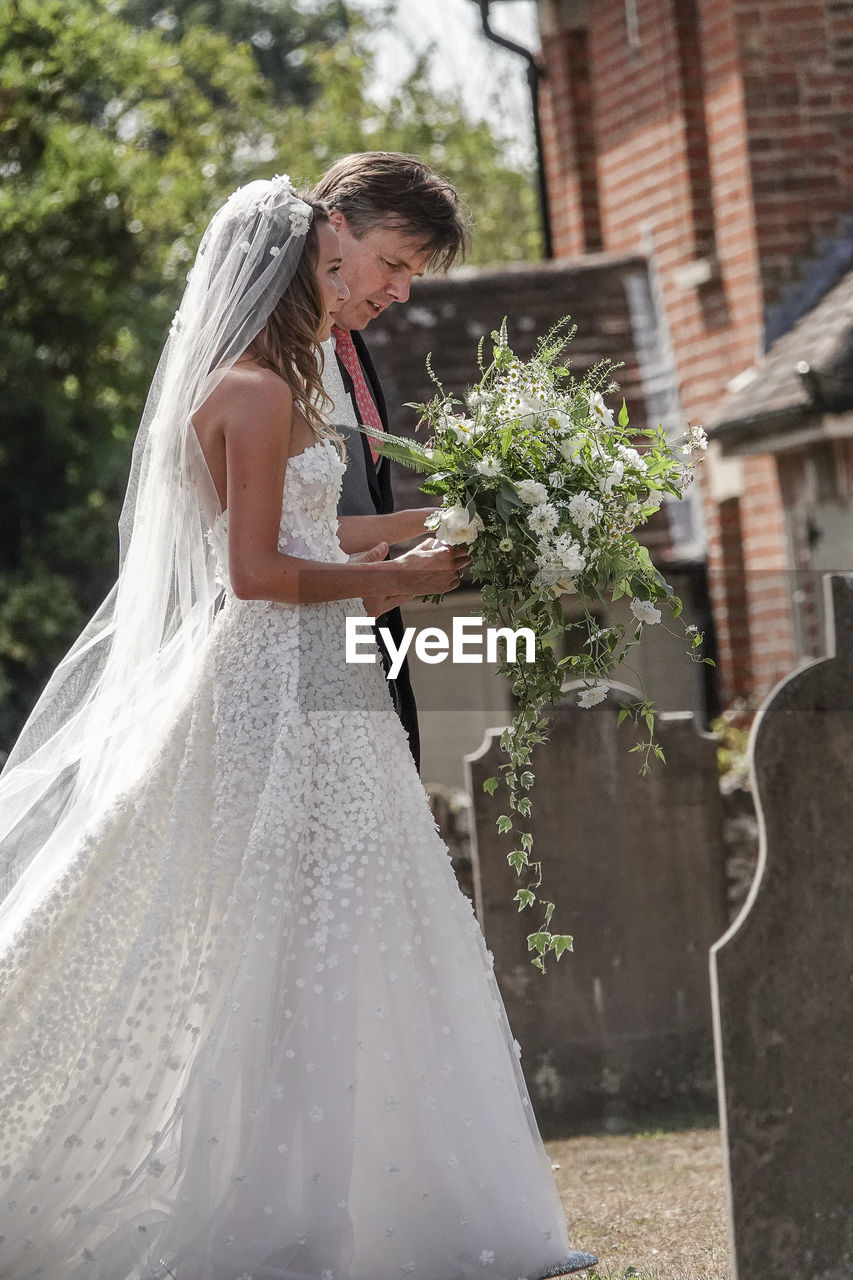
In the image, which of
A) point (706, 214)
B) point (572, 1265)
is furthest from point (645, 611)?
point (706, 214)

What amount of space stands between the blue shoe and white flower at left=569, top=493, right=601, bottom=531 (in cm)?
163

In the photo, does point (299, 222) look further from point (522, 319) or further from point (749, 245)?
point (522, 319)

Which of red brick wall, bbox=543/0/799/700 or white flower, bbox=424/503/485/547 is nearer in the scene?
white flower, bbox=424/503/485/547

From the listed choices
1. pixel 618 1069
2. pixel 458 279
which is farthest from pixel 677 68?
pixel 618 1069

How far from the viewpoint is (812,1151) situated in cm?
358

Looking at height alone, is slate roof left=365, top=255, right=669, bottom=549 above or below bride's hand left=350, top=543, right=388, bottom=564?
above

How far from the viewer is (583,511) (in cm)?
362

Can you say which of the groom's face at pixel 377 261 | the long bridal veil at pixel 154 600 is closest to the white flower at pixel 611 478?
the groom's face at pixel 377 261

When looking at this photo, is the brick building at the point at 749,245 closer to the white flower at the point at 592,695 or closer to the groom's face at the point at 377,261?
the groom's face at the point at 377,261

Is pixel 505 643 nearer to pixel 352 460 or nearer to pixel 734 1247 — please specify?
pixel 352 460

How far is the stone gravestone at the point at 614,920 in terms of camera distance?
6320mm

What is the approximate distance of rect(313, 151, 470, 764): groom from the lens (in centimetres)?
408

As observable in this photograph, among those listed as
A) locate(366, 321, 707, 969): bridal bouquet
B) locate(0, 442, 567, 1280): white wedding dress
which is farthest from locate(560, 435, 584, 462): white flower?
locate(0, 442, 567, 1280): white wedding dress

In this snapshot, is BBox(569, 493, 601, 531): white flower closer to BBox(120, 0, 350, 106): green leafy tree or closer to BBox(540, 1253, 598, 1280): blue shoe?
BBox(540, 1253, 598, 1280): blue shoe
